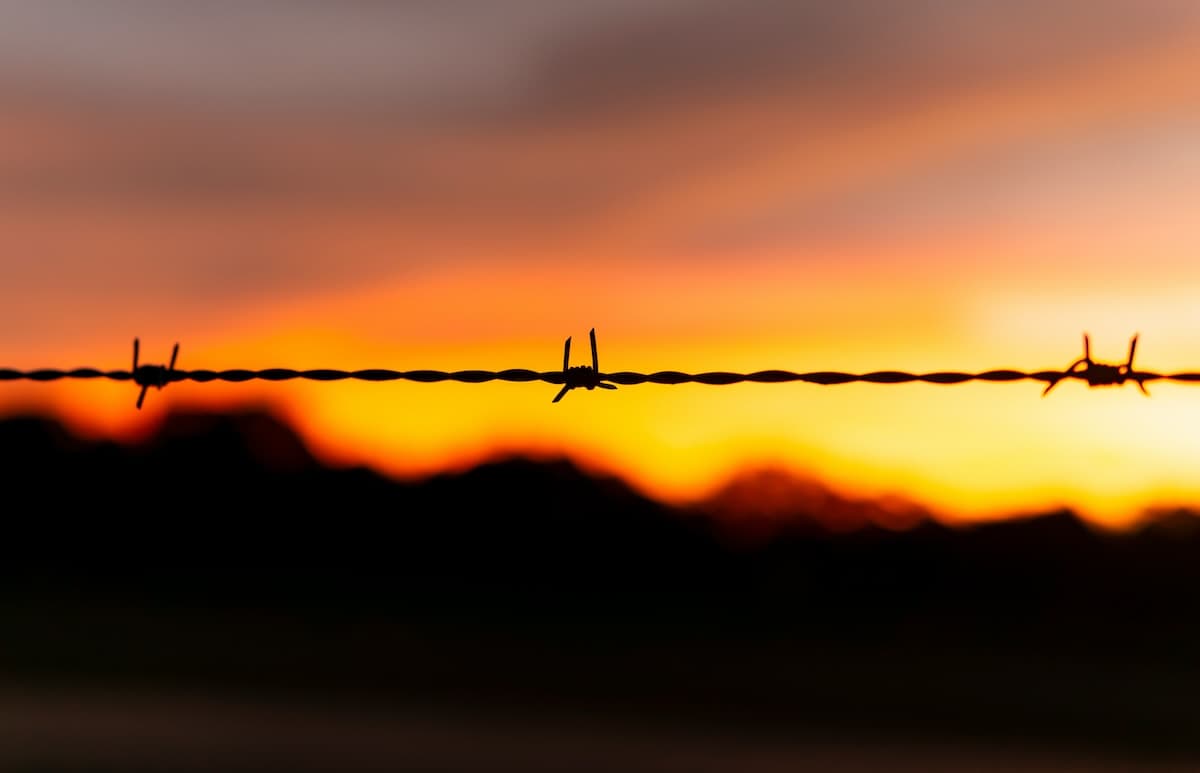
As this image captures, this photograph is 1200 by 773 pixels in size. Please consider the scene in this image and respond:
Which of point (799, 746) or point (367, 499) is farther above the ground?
point (367, 499)

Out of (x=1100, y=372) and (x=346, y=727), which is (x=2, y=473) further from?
(x=1100, y=372)

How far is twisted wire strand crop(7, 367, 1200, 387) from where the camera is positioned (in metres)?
3.17

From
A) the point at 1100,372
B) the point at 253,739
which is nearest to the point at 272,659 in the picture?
the point at 253,739

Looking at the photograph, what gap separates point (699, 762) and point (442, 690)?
32.2ft

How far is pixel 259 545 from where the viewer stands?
3788 centimetres

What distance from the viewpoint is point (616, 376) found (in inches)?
136

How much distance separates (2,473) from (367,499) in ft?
30.5

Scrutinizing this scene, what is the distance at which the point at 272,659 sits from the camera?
30875 millimetres

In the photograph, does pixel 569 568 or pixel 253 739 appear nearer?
pixel 253 739

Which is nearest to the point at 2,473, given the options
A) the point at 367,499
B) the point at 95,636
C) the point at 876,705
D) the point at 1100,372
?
the point at 95,636

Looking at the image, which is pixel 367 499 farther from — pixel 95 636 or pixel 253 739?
pixel 253 739

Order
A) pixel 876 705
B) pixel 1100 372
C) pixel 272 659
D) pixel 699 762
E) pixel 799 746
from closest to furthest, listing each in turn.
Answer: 1. pixel 1100 372
2. pixel 699 762
3. pixel 799 746
4. pixel 876 705
5. pixel 272 659

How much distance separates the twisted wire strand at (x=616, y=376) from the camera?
3172 millimetres

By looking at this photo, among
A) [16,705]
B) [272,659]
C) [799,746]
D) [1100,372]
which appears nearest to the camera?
[1100,372]
